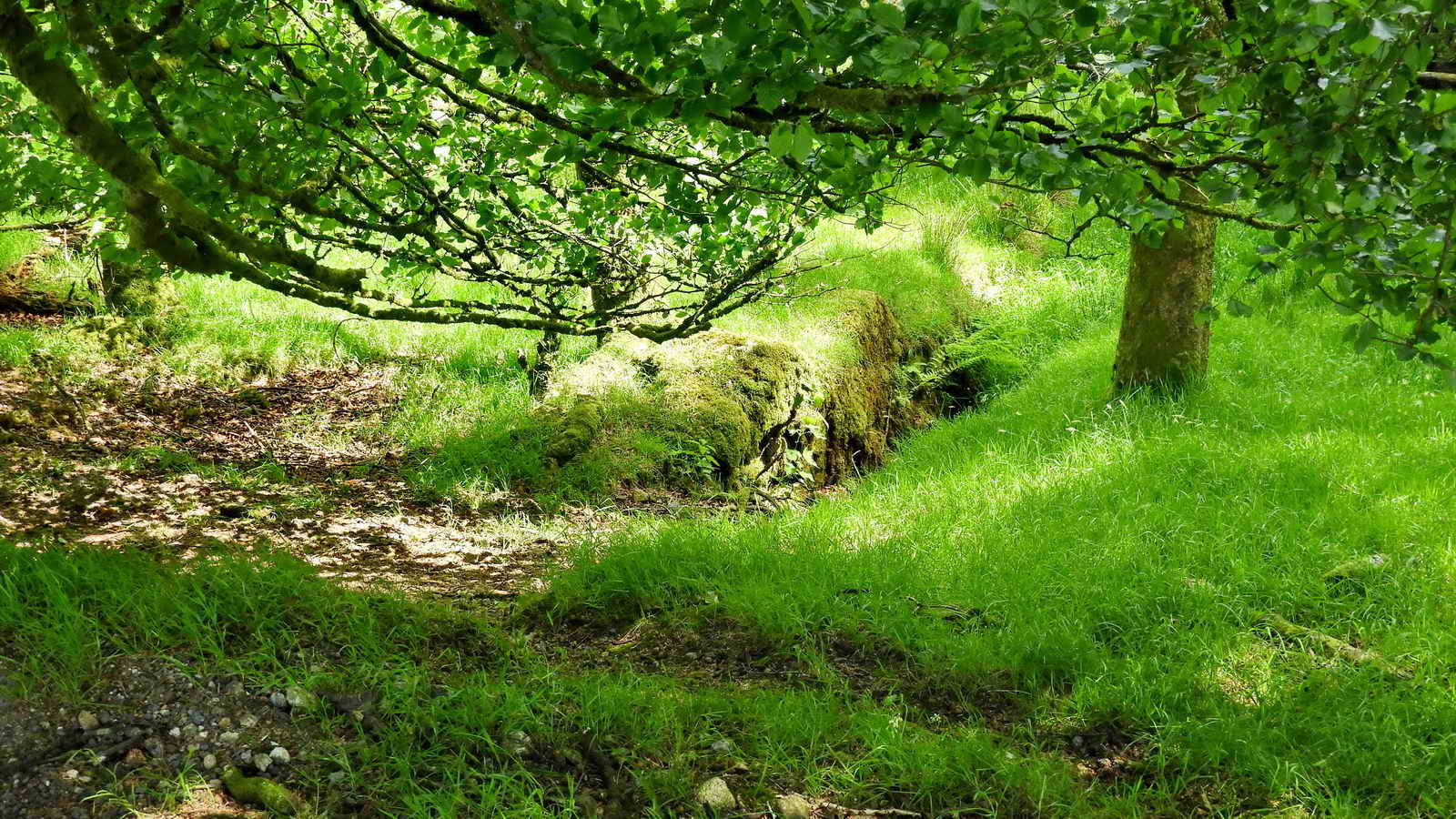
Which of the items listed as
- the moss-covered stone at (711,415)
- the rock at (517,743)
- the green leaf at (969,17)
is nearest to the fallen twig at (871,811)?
the rock at (517,743)

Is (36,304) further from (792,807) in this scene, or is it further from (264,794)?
(792,807)

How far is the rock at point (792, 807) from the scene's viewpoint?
10.6 ft

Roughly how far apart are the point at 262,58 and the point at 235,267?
35.9 inches

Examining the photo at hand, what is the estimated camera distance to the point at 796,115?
2.90 meters

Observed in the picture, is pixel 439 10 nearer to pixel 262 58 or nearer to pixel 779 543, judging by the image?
pixel 262 58

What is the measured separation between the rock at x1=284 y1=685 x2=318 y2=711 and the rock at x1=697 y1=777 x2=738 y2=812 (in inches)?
54.4

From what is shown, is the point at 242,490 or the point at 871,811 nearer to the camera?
the point at 871,811

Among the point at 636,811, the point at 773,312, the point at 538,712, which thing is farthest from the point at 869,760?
the point at 773,312

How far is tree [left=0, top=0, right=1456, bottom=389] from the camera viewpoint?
6.84 ft

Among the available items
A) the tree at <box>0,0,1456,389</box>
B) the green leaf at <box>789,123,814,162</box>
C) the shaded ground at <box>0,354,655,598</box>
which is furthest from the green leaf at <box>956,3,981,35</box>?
the shaded ground at <box>0,354,655,598</box>

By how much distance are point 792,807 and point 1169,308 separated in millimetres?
5331

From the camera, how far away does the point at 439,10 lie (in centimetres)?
339

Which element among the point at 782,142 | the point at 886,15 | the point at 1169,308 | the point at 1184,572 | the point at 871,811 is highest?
the point at 886,15

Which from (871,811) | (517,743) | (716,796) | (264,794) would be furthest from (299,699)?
(871,811)
